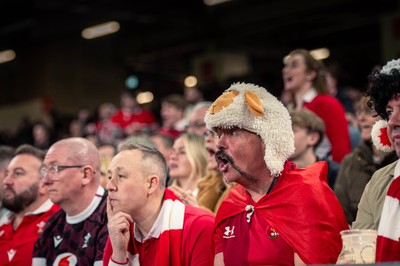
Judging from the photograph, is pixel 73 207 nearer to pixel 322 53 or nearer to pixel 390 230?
pixel 390 230

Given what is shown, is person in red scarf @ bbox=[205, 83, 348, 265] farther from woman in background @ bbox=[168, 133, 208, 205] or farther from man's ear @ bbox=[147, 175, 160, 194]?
woman in background @ bbox=[168, 133, 208, 205]

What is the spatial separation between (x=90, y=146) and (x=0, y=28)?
1074 cm

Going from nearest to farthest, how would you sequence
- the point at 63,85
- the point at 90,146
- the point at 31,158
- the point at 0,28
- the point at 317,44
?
1. the point at 90,146
2. the point at 31,158
3. the point at 0,28
4. the point at 317,44
5. the point at 63,85

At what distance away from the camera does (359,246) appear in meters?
2.81

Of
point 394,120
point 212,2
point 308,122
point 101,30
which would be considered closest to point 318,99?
point 308,122

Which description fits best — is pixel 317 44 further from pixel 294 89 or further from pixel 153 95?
pixel 294 89

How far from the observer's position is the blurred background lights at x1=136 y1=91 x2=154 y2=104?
17438 mm

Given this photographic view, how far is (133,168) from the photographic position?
3.69m

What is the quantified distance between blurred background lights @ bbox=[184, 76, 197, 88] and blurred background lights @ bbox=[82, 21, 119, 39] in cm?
213

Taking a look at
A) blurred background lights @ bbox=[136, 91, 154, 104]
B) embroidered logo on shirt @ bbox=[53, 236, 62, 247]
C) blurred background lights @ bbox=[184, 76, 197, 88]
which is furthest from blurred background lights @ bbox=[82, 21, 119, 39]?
embroidered logo on shirt @ bbox=[53, 236, 62, 247]

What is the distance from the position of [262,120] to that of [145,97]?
48.0 feet

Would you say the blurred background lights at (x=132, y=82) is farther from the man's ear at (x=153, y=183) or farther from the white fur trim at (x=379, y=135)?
the white fur trim at (x=379, y=135)

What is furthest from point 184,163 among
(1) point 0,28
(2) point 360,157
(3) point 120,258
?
(1) point 0,28

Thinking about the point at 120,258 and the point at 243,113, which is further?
the point at 120,258
